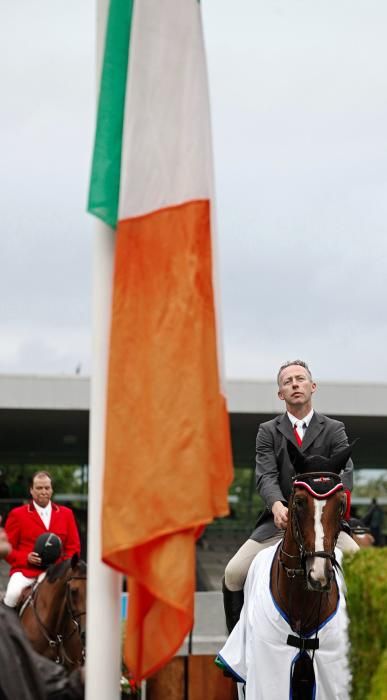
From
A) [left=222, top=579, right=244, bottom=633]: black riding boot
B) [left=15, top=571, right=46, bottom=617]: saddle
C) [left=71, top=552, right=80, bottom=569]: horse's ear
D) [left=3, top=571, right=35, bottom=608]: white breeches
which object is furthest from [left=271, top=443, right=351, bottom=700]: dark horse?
[left=3, top=571, right=35, bottom=608]: white breeches

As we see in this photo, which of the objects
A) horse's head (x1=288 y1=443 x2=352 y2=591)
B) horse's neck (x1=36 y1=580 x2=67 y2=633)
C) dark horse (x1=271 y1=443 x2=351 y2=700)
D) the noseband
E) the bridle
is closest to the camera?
horse's head (x1=288 y1=443 x2=352 y2=591)

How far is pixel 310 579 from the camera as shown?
733cm

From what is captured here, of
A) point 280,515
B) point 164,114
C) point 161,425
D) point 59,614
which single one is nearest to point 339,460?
point 280,515

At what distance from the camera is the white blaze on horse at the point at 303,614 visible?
7.68 metres

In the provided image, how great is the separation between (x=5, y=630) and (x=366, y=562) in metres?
2.95

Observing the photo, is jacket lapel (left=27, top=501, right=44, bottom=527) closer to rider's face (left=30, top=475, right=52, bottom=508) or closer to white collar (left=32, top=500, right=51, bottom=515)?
white collar (left=32, top=500, right=51, bottom=515)

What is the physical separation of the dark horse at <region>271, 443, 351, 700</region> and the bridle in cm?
425

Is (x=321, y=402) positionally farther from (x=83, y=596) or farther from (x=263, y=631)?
(x=263, y=631)

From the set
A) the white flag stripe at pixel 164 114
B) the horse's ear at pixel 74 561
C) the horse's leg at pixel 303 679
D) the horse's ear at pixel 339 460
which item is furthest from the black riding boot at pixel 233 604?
the white flag stripe at pixel 164 114

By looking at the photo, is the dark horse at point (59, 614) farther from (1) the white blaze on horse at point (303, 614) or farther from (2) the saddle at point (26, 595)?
(1) the white blaze on horse at point (303, 614)

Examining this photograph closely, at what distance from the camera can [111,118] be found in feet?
18.0

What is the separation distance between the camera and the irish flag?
5160 mm

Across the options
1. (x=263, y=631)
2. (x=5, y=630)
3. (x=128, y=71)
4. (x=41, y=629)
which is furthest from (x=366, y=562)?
(x=41, y=629)

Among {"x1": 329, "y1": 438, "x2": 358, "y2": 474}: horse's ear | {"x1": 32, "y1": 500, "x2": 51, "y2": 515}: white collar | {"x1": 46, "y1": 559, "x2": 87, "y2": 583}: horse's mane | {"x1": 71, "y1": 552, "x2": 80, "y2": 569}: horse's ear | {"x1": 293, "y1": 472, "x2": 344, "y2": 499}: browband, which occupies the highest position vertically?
{"x1": 329, "y1": 438, "x2": 358, "y2": 474}: horse's ear
